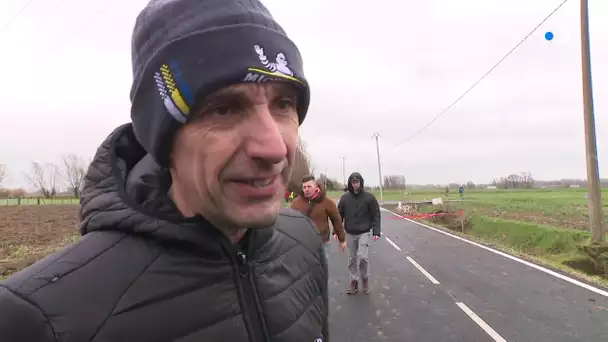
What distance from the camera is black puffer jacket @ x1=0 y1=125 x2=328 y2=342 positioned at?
86cm

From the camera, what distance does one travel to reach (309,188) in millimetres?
7527

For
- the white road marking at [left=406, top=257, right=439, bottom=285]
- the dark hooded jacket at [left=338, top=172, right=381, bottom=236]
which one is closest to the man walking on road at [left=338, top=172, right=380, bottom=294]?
the dark hooded jacket at [left=338, top=172, right=381, bottom=236]

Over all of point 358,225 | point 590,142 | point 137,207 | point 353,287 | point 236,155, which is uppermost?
point 590,142

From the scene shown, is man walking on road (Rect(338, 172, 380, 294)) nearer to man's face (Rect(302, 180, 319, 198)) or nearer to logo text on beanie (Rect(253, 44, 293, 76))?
man's face (Rect(302, 180, 319, 198))

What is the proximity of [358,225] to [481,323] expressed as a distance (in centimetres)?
287

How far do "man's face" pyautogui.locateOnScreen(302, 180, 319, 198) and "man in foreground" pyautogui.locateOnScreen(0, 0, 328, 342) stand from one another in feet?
20.9

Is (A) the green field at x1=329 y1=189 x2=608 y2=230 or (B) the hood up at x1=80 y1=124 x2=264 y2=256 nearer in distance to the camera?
(B) the hood up at x1=80 y1=124 x2=264 y2=256

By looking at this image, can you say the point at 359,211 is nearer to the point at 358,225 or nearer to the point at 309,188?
the point at 358,225

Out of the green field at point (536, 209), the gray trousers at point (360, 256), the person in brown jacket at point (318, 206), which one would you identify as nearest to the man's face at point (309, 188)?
the person in brown jacket at point (318, 206)

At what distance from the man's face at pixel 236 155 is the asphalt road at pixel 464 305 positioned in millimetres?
4644

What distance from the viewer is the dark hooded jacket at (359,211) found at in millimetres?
7816

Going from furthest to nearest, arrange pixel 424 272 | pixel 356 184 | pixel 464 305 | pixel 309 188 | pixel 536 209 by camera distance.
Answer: pixel 536 209
pixel 424 272
pixel 356 184
pixel 309 188
pixel 464 305

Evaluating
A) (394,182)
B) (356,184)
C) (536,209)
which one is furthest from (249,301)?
(394,182)

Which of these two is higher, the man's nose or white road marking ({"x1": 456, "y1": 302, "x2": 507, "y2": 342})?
the man's nose
